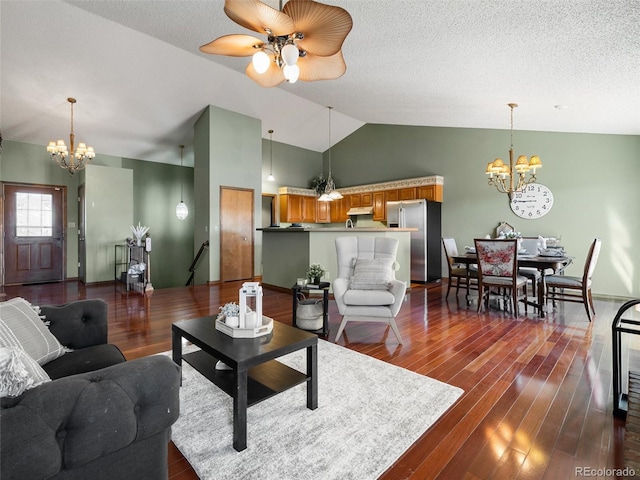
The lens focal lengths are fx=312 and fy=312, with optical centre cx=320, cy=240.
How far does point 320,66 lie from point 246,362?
2113 millimetres

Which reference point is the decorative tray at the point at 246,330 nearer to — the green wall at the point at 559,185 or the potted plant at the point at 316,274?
the potted plant at the point at 316,274

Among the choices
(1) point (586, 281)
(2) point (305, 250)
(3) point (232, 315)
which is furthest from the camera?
(2) point (305, 250)

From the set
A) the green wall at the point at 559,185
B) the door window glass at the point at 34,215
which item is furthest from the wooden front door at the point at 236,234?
the door window glass at the point at 34,215

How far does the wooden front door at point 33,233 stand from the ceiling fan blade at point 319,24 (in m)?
7.59

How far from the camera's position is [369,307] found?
10.0ft

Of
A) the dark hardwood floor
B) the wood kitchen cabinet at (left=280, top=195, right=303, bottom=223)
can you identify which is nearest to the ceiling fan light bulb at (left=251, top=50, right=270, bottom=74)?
the dark hardwood floor

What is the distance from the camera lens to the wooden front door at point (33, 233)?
6.44 m

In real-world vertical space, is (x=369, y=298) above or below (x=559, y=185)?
below

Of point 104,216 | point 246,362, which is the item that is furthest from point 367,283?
point 104,216

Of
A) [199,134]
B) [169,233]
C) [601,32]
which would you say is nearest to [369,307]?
[601,32]

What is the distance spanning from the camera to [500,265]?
4078 millimetres

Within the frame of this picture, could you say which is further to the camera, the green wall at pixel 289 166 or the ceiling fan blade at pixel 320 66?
the green wall at pixel 289 166

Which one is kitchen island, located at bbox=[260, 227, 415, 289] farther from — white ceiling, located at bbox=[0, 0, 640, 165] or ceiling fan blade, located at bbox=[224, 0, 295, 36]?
ceiling fan blade, located at bbox=[224, 0, 295, 36]

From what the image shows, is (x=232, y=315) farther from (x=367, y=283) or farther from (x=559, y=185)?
(x=559, y=185)
